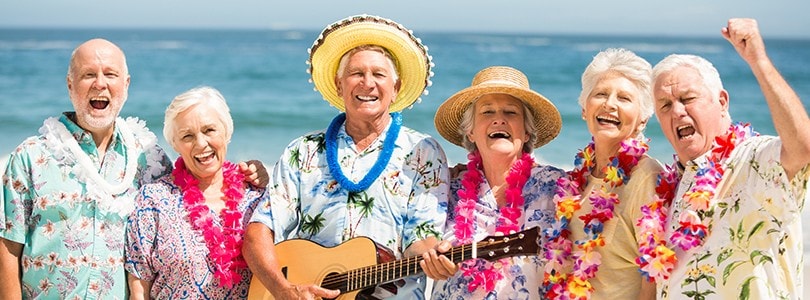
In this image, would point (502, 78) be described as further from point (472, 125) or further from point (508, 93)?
point (472, 125)

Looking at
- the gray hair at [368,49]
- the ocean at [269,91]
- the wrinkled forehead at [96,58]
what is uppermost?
the ocean at [269,91]

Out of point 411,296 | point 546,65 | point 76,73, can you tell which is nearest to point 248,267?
point 411,296

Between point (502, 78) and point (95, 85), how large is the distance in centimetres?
179

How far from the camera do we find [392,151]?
4.46 meters

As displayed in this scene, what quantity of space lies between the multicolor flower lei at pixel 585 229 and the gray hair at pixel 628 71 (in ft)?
0.58

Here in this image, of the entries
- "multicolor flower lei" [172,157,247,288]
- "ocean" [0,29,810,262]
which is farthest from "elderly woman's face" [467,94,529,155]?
"ocean" [0,29,810,262]

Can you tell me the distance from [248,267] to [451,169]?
1021 mm

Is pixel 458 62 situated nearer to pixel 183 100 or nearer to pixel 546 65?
pixel 546 65

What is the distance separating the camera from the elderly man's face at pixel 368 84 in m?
4.43

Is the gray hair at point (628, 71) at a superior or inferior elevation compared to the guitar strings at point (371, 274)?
superior

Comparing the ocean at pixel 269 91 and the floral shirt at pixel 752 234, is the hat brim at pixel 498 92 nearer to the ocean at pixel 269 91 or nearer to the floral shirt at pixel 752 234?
the floral shirt at pixel 752 234

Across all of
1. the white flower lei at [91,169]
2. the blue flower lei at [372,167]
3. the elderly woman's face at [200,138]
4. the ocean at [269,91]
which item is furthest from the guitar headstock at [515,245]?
the ocean at [269,91]

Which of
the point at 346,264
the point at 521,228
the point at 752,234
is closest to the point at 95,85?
the point at 346,264

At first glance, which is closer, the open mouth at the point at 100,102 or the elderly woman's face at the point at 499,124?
the elderly woman's face at the point at 499,124
